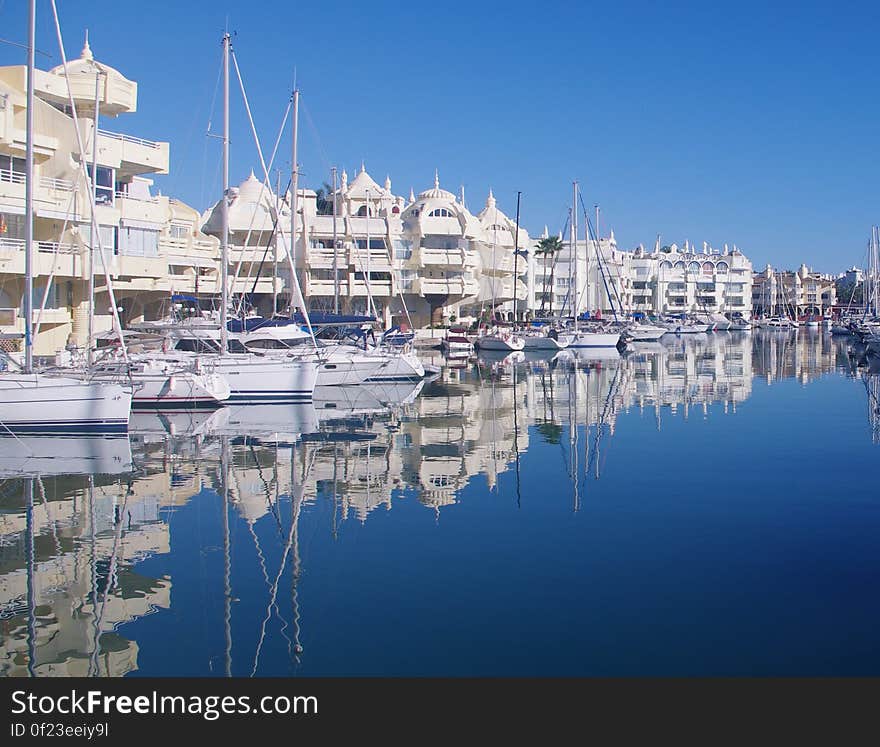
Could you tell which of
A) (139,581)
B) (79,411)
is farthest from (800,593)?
(79,411)

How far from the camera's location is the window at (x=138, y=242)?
4312cm

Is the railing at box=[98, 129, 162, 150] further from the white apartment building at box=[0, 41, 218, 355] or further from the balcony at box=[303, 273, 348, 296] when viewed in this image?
the balcony at box=[303, 273, 348, 296]

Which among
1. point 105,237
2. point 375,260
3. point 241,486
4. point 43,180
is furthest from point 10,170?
point 375,260

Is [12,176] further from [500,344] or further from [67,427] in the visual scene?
[500,344]

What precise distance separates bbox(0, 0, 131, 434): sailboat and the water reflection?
0.63 metres

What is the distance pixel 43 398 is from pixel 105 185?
1974 centimetres

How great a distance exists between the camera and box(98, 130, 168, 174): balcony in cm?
4088

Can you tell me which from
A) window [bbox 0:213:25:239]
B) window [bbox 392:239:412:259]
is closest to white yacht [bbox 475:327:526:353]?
window [bbox 392:239:412:259]

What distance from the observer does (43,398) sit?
23.5 meters

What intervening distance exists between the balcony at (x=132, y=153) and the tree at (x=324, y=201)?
43.0m

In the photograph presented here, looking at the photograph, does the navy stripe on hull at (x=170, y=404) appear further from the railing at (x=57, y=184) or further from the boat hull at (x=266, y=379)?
the railing at (x=57, y=184)

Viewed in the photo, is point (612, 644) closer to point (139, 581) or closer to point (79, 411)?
point (139, 581)

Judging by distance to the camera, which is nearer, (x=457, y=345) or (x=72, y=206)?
(x=72, y=206)

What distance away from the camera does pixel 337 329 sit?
45562 millimetres
